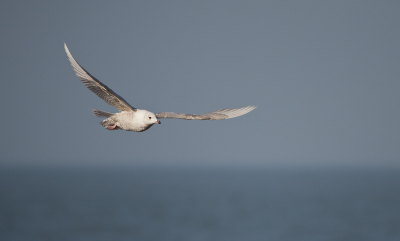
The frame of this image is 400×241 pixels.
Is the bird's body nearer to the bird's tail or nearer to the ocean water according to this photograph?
the bird's tail

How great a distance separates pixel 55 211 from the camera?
98.8 metres

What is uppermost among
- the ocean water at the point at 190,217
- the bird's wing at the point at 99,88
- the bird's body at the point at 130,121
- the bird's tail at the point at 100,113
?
the bird's wing at the point at 99,88

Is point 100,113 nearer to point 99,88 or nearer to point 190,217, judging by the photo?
point 99,88

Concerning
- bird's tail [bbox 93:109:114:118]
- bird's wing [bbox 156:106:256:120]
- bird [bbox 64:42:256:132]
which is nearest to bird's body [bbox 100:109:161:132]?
bird [bbox 64:42:256:132]

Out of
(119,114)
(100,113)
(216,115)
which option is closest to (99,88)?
(119,114)

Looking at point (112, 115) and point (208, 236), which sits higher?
point (112, 115)

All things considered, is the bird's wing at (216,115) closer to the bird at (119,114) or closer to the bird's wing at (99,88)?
the bird at (119,114)

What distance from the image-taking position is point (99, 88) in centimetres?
1255

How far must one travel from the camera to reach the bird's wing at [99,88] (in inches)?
476

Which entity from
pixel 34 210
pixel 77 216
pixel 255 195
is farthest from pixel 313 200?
pixel 34 210

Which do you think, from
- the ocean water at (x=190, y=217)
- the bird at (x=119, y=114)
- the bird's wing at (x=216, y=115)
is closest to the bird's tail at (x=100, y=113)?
the bird at (x=119, y=114)

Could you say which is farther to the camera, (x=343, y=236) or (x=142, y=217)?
(x=142, y=217)

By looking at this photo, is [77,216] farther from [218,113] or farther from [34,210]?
[218,113]

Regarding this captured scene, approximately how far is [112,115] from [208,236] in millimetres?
64866
